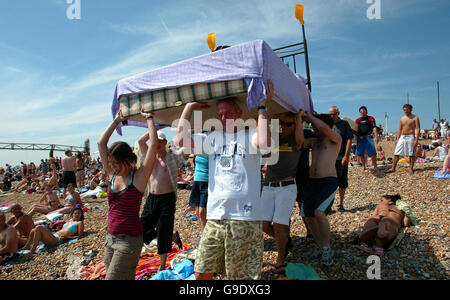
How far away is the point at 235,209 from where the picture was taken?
219cm

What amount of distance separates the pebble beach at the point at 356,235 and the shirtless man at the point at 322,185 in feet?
1.29

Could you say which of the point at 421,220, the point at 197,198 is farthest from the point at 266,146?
the point at 421,220

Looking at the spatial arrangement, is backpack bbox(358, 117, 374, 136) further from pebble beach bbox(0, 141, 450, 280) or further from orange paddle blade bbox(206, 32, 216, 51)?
orange paddle blade bbox(206, 32, 216, 51)

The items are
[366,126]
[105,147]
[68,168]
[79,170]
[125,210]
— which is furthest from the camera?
[79,170]

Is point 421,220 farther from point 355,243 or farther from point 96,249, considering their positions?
point 96,249

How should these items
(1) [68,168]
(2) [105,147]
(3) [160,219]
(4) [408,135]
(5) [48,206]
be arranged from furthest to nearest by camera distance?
(1) [68,168] → (5) [48,206] → (4) [408,135] → (3) [160,219] → (2) [105,147]

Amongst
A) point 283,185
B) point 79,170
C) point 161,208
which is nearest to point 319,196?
point 283,185

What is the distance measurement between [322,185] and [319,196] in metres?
0.16

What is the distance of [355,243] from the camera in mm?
4203

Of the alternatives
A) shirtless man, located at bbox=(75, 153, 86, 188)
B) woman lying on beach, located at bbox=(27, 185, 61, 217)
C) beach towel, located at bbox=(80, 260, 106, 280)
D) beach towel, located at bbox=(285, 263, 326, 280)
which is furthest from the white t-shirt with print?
shirtless man, located at bbox=(75, 153, 86, 188)

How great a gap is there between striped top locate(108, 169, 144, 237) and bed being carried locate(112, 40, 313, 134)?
1.01 meters

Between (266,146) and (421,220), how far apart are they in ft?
14.9

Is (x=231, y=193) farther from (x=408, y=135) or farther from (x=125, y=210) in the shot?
(x=408, y=135)

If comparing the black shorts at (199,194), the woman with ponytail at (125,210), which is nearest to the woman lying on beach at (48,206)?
the black shorts at (199,194)
